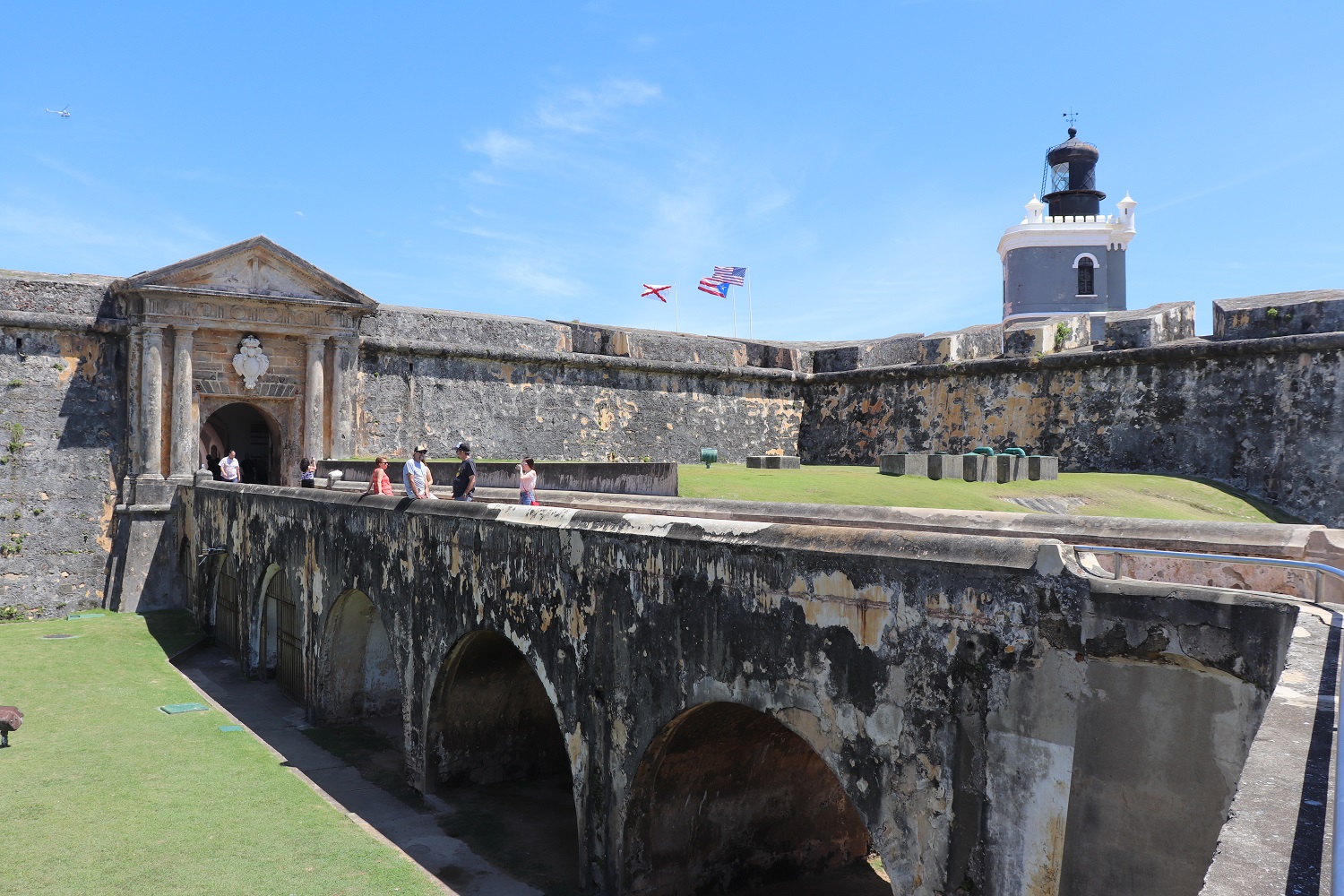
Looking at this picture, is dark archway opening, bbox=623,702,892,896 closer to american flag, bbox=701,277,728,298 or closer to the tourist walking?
the tourist walking

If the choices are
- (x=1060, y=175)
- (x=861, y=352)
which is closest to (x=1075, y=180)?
(x=1060, y=175)

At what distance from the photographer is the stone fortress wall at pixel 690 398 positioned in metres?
13.4

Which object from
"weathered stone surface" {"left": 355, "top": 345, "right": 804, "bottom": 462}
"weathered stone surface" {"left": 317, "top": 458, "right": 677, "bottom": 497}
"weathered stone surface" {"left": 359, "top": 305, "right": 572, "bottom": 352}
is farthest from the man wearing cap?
"weathered stone surface" {"left": 359, "top": 305, "right": 572, "bottom": 352}

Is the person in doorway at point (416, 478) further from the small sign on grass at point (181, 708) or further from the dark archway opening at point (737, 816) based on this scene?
the dark archway opening at point (737, 816)

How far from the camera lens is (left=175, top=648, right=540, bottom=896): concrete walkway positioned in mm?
6574

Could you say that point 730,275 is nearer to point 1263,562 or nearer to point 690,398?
point 690,398

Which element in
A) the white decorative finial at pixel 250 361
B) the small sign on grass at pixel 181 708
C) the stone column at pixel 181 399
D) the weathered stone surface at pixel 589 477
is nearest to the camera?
the small sign on grass at pixel 181 708

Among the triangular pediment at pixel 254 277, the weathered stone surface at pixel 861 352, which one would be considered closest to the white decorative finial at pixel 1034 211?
the weathered stone surface at pixel 861 352

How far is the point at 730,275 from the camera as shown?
20609 mm

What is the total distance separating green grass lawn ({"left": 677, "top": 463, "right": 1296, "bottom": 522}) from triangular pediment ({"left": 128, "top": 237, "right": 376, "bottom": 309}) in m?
6.67

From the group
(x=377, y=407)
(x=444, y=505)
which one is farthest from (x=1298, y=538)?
(x=377, y=407)

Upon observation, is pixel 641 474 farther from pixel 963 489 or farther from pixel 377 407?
pixel 377 407

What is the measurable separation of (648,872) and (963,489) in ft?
20.8

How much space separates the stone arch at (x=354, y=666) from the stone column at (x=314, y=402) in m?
6.21
